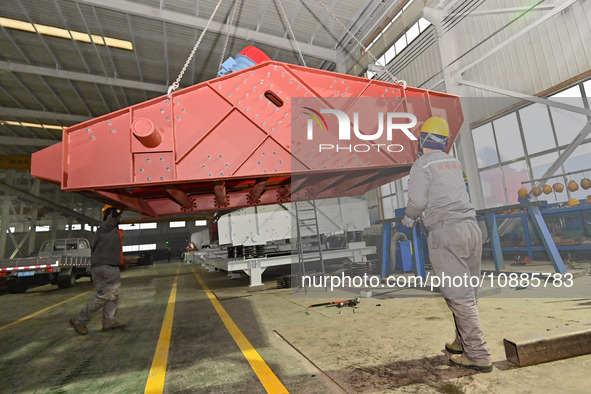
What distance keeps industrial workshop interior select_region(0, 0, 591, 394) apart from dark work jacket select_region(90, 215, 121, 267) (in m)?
0.03

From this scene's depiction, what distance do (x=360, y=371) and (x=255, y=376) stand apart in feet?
2.49

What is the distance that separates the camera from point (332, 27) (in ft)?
34.2

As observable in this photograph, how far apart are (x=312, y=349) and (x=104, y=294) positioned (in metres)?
2.95

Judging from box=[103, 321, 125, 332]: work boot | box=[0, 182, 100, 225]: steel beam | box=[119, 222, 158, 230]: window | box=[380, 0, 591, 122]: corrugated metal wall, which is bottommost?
box=[103, 321, 125, 332]: work boot

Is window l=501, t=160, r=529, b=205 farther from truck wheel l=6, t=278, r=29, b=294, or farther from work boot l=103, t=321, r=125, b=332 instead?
truck wheel l=6, t=278, r=29, b=294

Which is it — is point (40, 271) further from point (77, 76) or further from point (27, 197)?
point (27, 197)

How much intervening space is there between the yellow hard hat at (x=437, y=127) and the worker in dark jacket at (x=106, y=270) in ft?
12.4

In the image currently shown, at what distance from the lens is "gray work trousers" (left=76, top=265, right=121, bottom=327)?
12.5 feet

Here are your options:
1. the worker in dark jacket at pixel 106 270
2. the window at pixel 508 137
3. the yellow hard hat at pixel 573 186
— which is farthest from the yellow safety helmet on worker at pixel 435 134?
the window at pixel 508 137

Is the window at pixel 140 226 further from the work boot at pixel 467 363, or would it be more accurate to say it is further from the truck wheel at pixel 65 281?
the work boot at pixel 467 363

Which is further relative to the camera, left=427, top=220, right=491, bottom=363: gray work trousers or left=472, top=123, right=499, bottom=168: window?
left=472, top=123, right=499, bottom=168: window

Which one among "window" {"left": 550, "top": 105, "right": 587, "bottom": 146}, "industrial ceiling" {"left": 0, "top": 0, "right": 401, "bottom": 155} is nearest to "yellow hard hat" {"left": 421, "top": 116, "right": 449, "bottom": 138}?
"industrial ceiling" {"left": 0, "top": 0, "right": 401, "bottom": 155}

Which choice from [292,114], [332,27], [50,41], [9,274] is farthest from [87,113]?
[292,114]

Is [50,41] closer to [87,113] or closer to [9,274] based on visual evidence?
[87,113]
